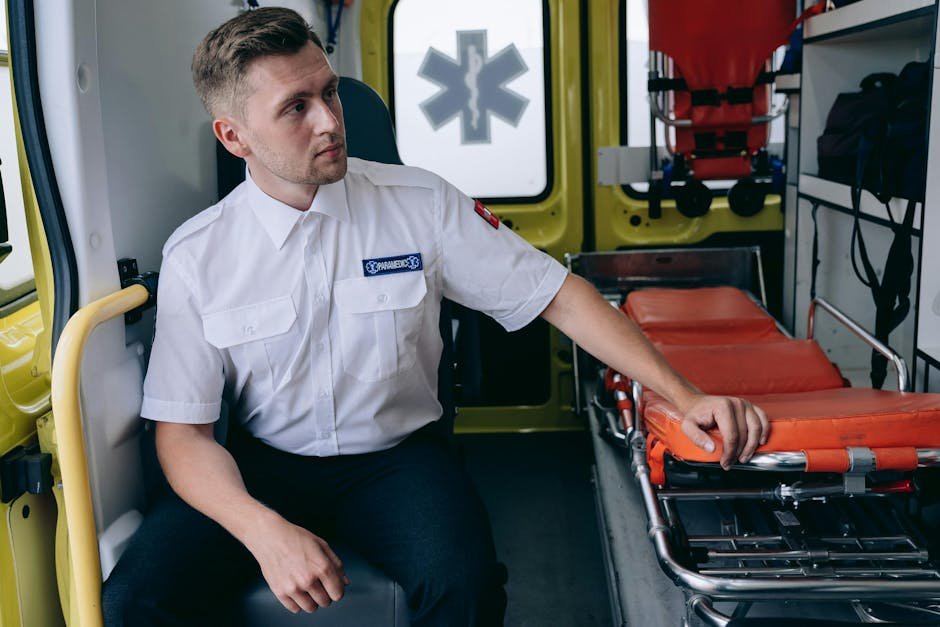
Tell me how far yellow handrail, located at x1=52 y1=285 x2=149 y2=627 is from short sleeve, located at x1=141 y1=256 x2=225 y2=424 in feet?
0.80

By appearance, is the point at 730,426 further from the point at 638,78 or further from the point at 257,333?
the point at 638,78

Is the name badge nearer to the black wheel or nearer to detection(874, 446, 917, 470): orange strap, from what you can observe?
detection(874, 446, 917, 470): orange strap

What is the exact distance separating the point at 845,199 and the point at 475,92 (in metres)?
1.77

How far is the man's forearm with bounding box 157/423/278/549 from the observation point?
1875 millimetres

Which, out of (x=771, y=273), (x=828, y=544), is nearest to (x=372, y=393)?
(x=828, y=544)

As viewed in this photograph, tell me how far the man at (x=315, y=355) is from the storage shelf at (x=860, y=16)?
1246 millimetres

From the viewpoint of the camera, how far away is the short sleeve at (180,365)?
2.07 m

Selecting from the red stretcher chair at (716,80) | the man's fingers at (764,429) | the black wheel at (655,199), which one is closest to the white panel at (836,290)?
the red stretcher chair at (716,80)

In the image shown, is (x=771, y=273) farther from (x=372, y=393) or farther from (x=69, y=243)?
(x=69, y=243)

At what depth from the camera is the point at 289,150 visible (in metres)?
2.07

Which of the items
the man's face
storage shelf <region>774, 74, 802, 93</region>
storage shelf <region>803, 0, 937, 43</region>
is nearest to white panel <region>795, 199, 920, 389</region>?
storage shelf <region>774, 74, 802, 93</region>

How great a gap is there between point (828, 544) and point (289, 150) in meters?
1.54

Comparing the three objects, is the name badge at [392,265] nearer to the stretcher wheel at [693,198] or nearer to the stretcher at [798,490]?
the stretcher at [798,490]

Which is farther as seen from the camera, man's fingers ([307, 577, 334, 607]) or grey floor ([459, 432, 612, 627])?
grey floor ([459, 432, 612, 627])
